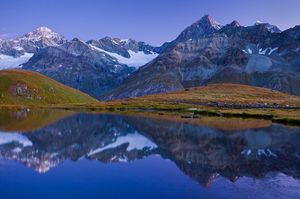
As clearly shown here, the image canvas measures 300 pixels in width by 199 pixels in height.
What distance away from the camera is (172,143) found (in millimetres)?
83875

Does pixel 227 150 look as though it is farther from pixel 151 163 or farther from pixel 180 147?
pixel 151 163

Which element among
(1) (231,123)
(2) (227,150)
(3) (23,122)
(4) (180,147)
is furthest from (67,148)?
(1) (231,123)

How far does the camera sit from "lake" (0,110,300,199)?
149 feet

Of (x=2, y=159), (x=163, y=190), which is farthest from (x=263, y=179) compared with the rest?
(x=2, y=159)

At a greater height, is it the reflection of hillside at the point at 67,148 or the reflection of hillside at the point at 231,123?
the reflection of hillside at the point at 231,123

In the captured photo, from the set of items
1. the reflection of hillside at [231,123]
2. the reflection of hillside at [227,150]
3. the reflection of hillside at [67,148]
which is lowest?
the reflection of hillside at [67,148]

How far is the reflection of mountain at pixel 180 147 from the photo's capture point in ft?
194

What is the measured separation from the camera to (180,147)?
256 feet

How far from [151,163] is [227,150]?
1653 centimetres

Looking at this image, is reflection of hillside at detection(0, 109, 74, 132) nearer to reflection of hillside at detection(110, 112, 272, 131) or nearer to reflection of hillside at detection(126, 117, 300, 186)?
reflection of hillside at detection(126, 117, 300, 186)

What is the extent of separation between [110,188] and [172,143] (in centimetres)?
3829

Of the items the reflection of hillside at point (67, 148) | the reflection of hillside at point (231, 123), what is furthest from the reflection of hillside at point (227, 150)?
the reflection of hillside at point (67, 148)

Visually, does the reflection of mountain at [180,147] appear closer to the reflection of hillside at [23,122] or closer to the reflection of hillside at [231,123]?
the reflection of hillside at [231,123]

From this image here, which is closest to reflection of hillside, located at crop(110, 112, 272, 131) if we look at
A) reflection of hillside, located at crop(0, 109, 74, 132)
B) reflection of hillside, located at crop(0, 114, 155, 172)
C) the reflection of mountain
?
the reflection of mountain
